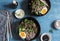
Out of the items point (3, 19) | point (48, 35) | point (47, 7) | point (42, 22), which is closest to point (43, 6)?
point (47, 7)

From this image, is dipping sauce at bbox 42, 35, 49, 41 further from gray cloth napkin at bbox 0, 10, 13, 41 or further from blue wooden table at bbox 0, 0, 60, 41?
gray cloth napkin at bbox 0, 10, 13, 41

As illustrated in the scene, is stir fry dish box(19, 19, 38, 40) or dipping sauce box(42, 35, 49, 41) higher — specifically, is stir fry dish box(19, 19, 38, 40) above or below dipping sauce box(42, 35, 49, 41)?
above

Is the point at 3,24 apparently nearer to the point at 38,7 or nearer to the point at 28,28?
the point at 28,28

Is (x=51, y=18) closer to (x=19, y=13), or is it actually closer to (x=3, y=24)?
(x=19, y=13)

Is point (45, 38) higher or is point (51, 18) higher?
point (51, 18)

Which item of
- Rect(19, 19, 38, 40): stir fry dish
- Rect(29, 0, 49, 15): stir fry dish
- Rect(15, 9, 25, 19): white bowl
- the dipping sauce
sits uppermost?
Rect(29, 0, 49, 15): stir fry dish

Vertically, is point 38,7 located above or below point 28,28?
above

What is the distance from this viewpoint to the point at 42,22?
1749mm

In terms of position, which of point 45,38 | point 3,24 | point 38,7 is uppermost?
point 38,7

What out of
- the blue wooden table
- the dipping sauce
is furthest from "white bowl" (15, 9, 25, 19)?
the dipping sauce

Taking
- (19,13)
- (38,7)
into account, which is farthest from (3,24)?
(38,7)

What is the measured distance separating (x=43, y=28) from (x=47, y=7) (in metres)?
0.21

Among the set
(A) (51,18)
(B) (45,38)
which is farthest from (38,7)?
(B) (45,38)

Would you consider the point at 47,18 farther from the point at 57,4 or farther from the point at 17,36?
the point at 17,36
